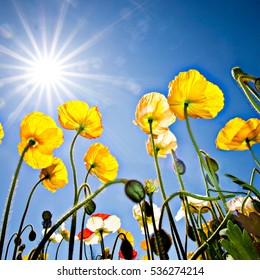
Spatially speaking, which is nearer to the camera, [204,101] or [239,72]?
[239,72]

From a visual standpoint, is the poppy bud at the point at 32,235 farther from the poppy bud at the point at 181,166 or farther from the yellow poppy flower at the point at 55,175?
the poppy bud at the point at 181,166

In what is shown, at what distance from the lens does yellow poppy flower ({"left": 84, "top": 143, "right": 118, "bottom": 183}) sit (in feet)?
2.74

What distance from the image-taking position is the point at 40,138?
763mm

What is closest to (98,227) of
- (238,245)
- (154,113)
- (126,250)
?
(126,250)

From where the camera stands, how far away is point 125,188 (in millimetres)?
628

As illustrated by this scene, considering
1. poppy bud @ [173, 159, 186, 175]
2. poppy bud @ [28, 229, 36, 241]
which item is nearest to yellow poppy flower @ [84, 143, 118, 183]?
poppy bud @ [173, 159, 186, 175]

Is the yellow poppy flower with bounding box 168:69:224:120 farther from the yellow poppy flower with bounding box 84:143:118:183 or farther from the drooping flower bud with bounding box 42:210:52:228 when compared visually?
the drooping flower bud with bounding box 42:210:52:228

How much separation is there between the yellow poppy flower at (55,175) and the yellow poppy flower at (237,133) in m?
0.42

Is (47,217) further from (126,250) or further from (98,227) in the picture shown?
(126,250)

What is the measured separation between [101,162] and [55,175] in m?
0.13

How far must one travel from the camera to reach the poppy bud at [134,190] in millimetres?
628
